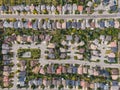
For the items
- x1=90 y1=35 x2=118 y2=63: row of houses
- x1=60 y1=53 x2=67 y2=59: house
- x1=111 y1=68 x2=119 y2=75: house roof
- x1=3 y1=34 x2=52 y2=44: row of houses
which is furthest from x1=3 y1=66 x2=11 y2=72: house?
x1=111 y1=68 x2=119 y2=75: house roof

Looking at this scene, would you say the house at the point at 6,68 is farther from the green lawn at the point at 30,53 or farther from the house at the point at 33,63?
the house at the point at 33,63

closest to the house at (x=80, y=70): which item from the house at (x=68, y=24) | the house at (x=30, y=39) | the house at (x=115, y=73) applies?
the house at (x=115, y=73)

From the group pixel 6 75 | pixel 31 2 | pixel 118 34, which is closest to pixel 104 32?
pixel 118 34

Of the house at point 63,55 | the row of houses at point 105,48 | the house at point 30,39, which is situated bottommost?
the house at point 63,55

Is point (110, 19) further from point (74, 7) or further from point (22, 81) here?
point (22, 81)

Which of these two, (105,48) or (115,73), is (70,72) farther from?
(115,73)

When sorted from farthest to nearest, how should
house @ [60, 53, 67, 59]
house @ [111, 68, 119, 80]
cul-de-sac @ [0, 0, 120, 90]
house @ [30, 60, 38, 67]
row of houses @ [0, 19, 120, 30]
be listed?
1. house @ [30, 60, 38, 67]
2. house @ [60, 53, 67, 59]
3. row of houses @ [0, 19, 120, 30]
4. cul-de-sac @ [0, 0, 120, 90]
5. house @ [111, 68, 119, 80]

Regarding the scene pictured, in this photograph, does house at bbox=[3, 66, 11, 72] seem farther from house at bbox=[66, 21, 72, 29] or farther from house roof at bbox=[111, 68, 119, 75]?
house roof at bbox=[111, 68, 119, 75]

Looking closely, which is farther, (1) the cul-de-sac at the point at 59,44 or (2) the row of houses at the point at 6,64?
(2) the row of houses at the point at 6,64

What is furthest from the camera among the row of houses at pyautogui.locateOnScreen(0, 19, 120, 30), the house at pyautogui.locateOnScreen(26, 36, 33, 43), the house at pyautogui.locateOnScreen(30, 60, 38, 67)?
the house at pyautogui.locateOnScreen(26, 36, 33, 43)
